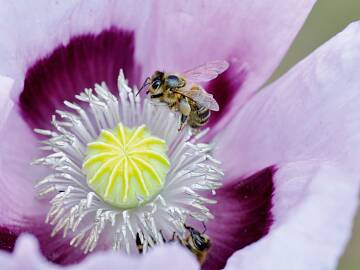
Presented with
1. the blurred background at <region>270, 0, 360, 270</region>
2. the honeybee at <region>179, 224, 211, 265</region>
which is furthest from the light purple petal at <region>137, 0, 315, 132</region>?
the blurred background at <region>270, 0, 360, 270</region>

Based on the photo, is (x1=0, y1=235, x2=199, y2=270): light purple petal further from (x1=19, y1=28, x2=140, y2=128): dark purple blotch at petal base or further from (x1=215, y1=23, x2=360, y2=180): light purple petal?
(x1=19, y1=28, x2=140, y2=128): dark purple blotch at petal base

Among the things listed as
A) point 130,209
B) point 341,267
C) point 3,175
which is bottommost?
point 341,267

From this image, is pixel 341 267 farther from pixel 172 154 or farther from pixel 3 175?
pixel 3 175

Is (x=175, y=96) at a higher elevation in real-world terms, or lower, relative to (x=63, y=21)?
lower

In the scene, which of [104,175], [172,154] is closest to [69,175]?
[104,175]

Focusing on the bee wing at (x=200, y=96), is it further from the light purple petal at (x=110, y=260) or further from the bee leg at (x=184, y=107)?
the light purple petal at (x=110, y=260)

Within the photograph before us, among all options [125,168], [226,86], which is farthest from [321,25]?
[125,168]

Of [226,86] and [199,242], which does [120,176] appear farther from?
[226,86]
